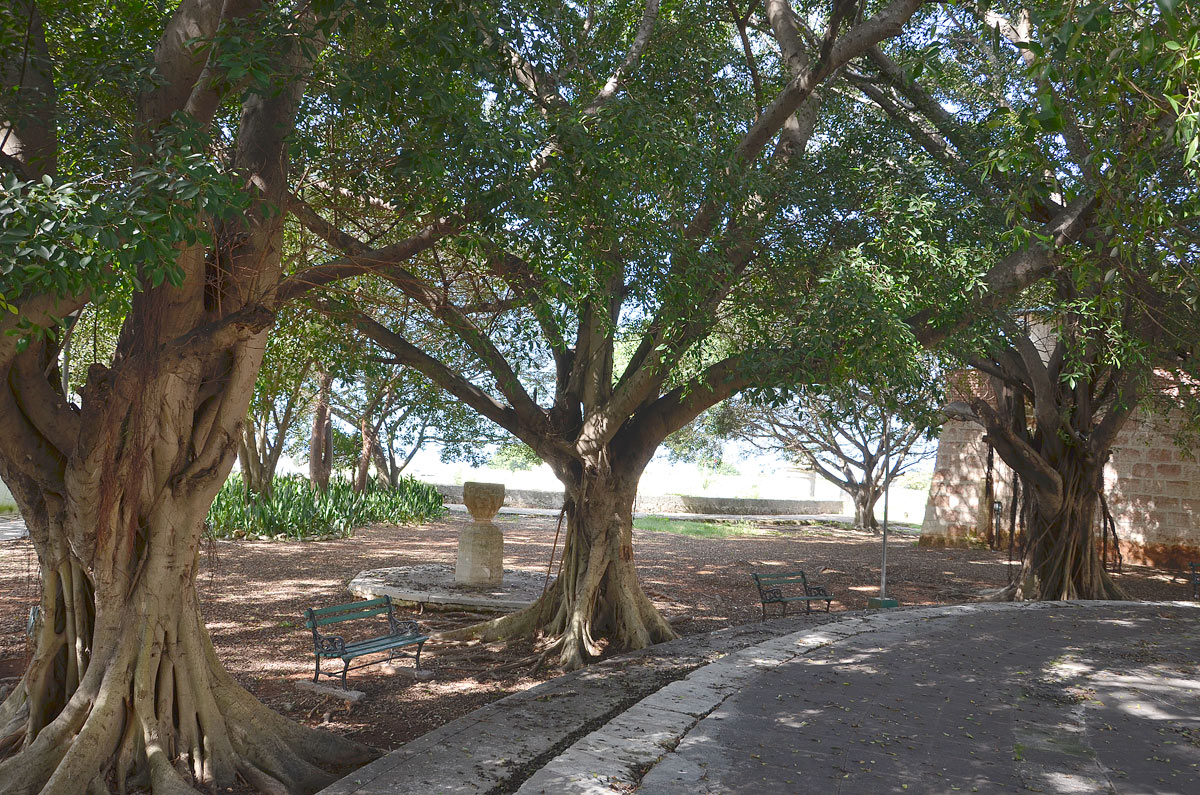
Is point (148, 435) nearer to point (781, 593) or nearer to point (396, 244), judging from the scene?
point (396, 244)

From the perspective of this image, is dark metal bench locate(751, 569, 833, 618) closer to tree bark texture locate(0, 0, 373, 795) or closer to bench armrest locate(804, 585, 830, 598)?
bench armrest locate(804, 585, 830, 598)

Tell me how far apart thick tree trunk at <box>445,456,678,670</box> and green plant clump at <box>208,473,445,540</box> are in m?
8.39

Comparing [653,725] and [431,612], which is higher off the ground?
[653,725]

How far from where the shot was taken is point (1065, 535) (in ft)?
42.1

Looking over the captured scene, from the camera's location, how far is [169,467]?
515 centimetres

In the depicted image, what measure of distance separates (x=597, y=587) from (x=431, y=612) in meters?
2.70

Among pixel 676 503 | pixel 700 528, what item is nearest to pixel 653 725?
pixel 700 528

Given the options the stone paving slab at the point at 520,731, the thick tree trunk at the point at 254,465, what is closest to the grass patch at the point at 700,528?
the thick tree trunk at the point at 254,465

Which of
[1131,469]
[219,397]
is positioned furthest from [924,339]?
[1131,469]

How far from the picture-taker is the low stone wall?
116 feet

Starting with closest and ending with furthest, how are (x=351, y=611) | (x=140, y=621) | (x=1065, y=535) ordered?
1. (x=140, y=621)
2. (x=351, y=611)
3. (x=1065, y=535)

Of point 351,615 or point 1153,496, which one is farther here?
point 1153,496

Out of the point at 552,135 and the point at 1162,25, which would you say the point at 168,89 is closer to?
the point at 552,135

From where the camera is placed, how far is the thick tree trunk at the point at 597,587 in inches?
340
